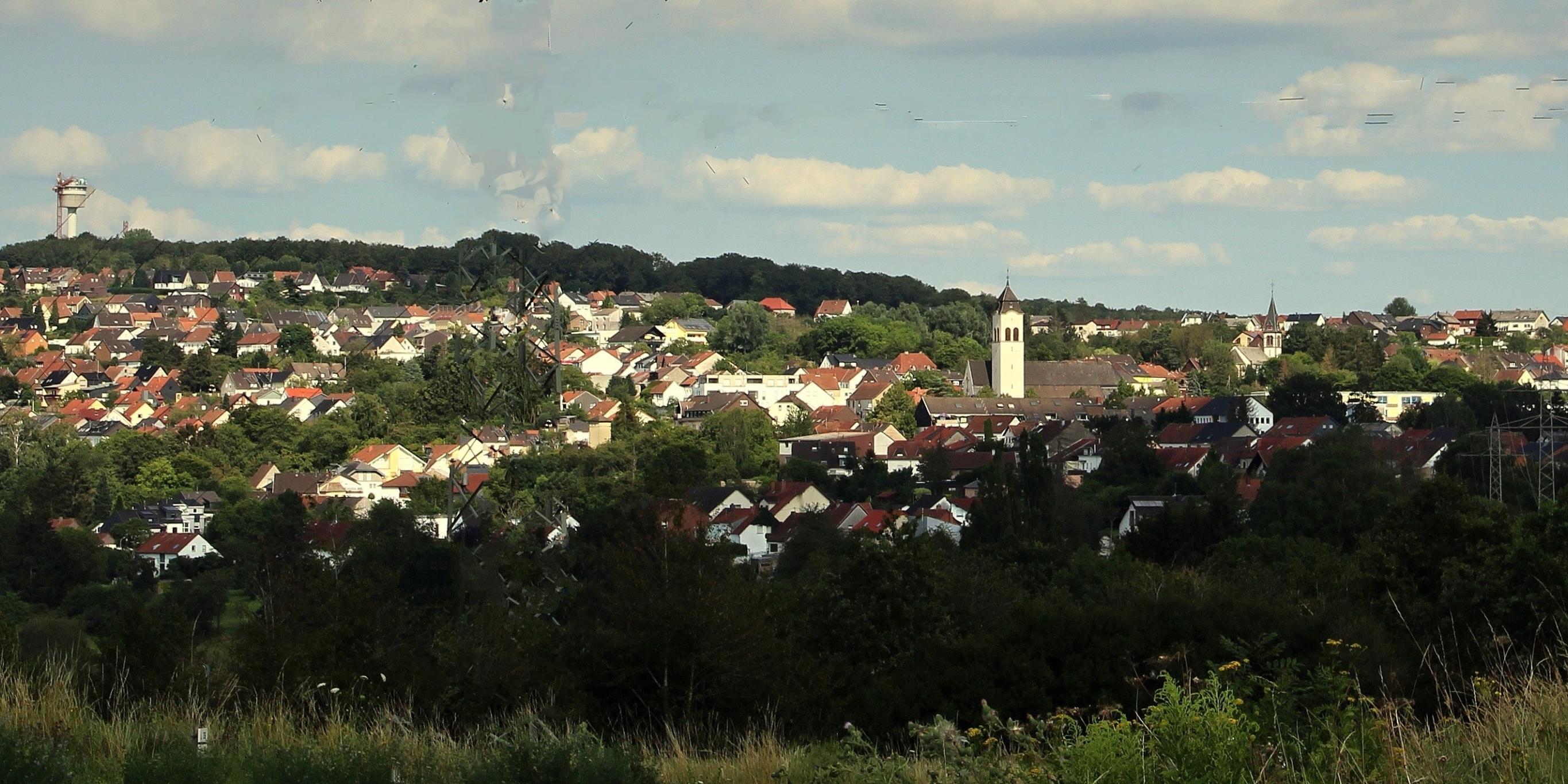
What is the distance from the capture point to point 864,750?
5617mm

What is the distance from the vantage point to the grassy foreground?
12.7 feet

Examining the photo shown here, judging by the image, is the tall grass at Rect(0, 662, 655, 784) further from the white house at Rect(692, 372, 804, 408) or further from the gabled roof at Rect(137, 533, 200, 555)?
the white house at Rect(692, 372, 804, 408)

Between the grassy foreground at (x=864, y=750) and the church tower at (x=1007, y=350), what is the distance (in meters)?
64.6

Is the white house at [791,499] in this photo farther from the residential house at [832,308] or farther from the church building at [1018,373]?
the residential house at [832,308]

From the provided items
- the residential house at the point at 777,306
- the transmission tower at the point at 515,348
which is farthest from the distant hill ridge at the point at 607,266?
the transmission tower at the point at 515,348

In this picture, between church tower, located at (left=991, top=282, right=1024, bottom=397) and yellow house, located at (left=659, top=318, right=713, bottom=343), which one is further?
yellow house, located at (left=659, top=318, right=713, bottom=343)

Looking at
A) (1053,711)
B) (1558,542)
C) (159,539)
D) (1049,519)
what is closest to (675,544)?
(1053,711)

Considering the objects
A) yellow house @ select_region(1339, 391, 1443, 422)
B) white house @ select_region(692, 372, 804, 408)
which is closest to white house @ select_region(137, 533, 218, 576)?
white house @ select_region(692, 372, 804, 408)

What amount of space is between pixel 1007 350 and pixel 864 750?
65.2 meters

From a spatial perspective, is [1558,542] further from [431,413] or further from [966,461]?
[431,413]

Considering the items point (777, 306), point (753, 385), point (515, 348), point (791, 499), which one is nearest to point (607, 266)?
point (777, 306)

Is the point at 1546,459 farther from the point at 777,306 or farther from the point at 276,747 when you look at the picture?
the point at 777,306

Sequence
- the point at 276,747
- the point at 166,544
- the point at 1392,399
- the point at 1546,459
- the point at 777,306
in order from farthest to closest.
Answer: the point at 777,306
the point at 1392,399
the point at 1546,459
the point at 166,544
the point at 276,747

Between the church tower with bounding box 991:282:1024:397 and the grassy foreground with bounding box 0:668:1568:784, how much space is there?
64579 millimetres
